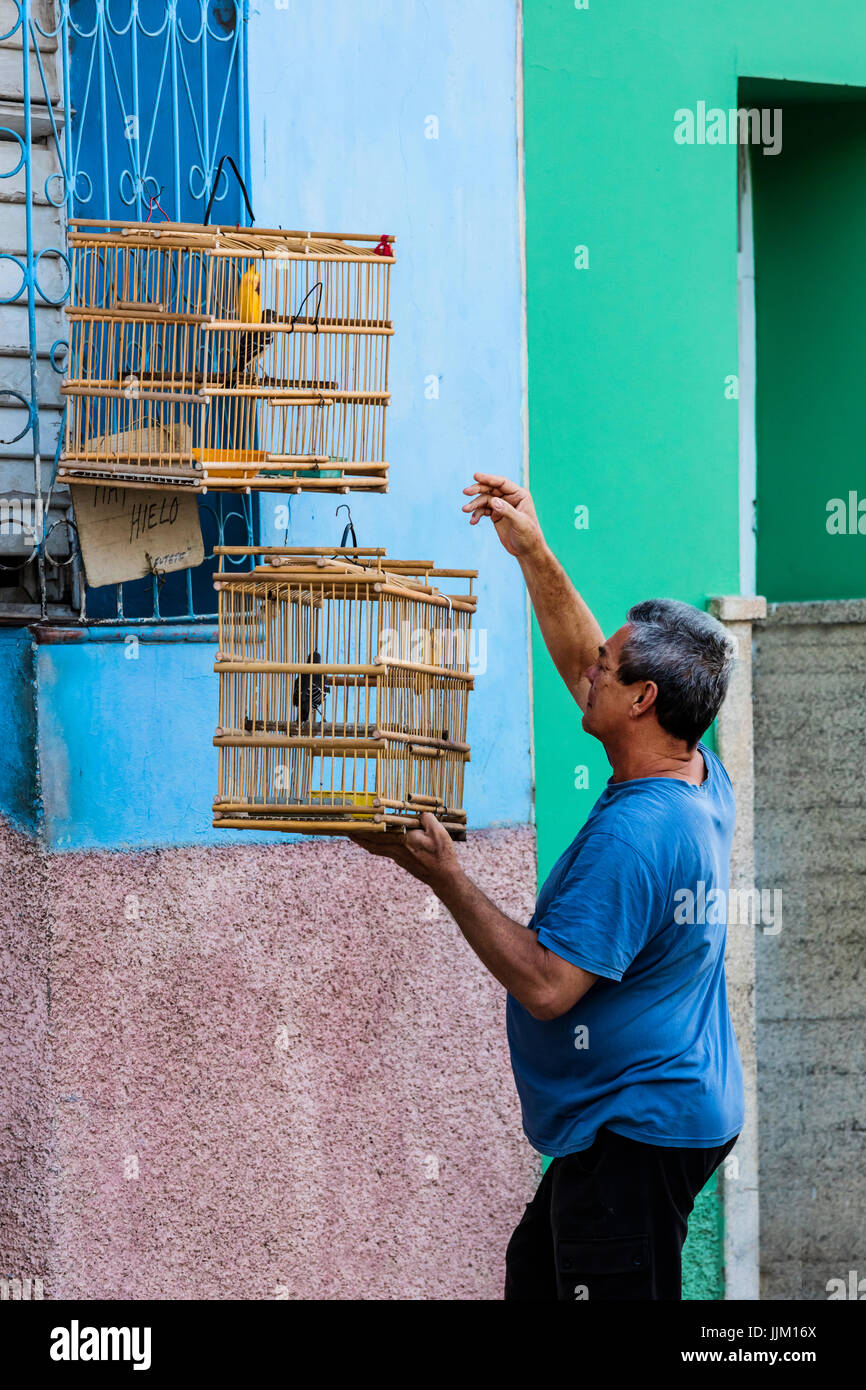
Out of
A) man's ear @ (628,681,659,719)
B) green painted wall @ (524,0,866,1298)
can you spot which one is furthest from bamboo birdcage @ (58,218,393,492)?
man's ear @ (628,681,659,719)

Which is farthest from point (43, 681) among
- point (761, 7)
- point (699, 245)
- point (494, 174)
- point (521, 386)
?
point (761, 7)

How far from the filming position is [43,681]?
415 cm

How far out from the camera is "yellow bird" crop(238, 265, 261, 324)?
155 inches

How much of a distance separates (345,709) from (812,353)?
3.25 metres

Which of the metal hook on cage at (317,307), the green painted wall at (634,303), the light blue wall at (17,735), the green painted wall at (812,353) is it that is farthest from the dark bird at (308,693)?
the green painted wall at (812,353)

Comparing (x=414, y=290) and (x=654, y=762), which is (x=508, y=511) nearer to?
(x=654, y=762)

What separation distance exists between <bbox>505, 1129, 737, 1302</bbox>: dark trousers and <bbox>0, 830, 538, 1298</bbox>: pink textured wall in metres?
1.35

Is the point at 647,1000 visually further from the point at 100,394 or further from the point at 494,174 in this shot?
the point at 494,174

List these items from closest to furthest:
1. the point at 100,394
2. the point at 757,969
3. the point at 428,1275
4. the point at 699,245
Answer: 1. the point at 100,394
2. the point at 428,1275
3. the point at 699,245
4. the point at 757,969

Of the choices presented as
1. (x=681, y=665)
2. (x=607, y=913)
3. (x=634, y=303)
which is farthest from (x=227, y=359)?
(x=607, y=913)

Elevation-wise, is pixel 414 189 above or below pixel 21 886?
above

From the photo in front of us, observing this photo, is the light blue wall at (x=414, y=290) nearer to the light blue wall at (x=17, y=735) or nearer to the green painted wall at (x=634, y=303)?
the green painted wall at (x=634, y=303)

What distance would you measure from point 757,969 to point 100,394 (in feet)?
10.1
